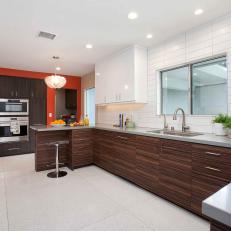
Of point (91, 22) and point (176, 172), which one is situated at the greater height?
point (91, 22)

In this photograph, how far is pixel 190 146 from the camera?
81.2 inches

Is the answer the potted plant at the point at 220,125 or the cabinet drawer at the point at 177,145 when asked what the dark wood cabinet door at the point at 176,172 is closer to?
the cabinet drawer at the point at 177,145

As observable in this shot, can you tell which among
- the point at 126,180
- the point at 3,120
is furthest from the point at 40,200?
the point at 3,120

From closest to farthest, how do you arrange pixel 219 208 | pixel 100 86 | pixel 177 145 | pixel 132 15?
pixel 219 208, pixel 177 145, pixel 132 15, pixel 100 86

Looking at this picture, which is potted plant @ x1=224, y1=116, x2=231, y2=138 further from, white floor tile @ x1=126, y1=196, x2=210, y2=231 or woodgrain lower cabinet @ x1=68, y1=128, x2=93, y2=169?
woodgrain lower cabinet @ x1=68, y1=128, x2=93, y2=169

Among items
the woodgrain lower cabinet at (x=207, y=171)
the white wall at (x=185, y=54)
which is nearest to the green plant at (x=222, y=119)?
the white wall at (x=185, y=54)

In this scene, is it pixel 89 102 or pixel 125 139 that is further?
pixel 89 102

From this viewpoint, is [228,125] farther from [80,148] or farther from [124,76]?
[80,148]

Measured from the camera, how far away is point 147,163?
2.64m

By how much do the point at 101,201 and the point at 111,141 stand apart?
3.97ft

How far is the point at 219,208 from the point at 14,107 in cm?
554

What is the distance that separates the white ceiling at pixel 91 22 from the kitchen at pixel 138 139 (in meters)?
0.03

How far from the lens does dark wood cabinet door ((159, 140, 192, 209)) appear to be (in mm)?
2104

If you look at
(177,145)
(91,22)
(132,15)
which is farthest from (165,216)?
(91,22)
